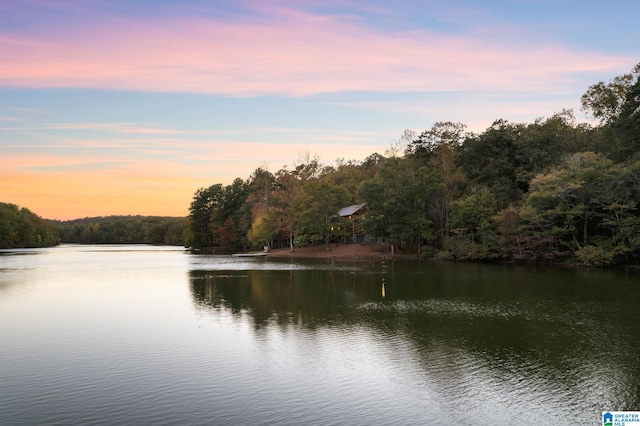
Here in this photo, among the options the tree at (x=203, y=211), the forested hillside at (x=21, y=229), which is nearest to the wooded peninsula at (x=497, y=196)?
the tree at (x=203, y=211)

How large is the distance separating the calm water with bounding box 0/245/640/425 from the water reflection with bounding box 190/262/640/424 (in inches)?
2.6

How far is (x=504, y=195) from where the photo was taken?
52.4 m

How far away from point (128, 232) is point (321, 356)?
5986 inches

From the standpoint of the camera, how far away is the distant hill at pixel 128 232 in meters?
145

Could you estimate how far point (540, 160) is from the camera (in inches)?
2074

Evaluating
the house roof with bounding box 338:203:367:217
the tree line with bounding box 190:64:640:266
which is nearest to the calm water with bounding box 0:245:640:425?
the tree line with bounding box 190:64:640:266

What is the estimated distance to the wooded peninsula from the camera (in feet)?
140

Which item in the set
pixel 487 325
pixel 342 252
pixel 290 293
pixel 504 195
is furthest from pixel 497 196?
pixel 487 325

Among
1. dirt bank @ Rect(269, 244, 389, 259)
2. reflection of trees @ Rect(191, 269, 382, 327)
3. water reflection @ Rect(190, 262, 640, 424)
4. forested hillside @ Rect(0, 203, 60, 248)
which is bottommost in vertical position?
water reflection @ Rect(190, 262, 640, 424)

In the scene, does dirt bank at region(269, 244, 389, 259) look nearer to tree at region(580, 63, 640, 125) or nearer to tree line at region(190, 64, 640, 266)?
tree line at region(190, 64, 640, 266)

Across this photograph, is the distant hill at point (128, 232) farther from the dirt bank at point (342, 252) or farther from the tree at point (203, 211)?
the dirt bank at point (342, 252)

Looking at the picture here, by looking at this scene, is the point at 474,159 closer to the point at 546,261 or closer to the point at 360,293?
the point at 546,261

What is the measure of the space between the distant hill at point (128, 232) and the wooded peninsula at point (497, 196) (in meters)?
65.1

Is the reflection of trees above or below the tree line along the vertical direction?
below
